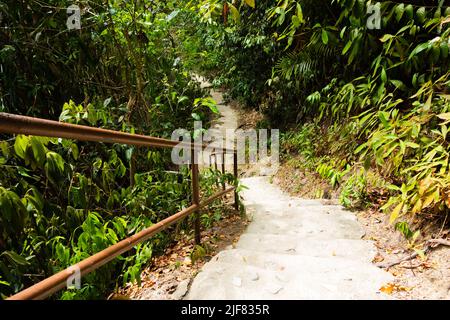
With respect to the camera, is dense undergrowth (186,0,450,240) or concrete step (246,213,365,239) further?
concrete step (246,213,365,239)

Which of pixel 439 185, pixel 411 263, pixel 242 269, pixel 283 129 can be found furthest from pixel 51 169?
pixel 283 129

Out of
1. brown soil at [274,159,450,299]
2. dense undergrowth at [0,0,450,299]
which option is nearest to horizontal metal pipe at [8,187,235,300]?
dense undergrowth at [0,0,450,299]

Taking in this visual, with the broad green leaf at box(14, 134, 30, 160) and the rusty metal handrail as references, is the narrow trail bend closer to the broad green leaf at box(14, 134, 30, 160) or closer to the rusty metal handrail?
the rusty metal handrail

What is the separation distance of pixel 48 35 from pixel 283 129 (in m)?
5.33

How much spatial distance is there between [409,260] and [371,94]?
7.06 ft

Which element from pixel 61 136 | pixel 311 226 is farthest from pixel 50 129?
pixel 311 226

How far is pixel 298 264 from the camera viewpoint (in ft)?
5.89

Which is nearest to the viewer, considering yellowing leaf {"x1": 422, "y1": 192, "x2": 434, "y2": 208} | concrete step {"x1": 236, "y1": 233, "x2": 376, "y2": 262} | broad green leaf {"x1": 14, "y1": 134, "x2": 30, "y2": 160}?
broad green leaf {"x1": 14, "y1": 134, "x2": 30, "y2": 160}

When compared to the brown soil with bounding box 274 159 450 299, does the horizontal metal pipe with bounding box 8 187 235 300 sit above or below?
above

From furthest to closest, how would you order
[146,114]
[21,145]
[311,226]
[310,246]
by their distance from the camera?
1. [146,114]
2. [311,226]
3. [310,246]
4. [21,145]

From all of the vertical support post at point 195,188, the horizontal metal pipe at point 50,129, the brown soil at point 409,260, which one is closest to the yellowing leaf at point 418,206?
the brown soil at point 409,260

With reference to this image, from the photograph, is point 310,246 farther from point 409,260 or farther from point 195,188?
point 195,188

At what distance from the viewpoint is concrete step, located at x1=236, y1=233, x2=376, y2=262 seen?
6.66ft

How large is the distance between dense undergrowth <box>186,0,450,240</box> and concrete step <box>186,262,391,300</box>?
0.74 metres
